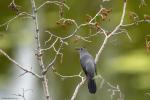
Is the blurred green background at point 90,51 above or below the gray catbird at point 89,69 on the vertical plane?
above

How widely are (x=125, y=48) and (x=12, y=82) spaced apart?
1635 mm

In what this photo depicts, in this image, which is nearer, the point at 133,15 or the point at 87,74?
the point at 133,15

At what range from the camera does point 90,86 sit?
11.6 feet

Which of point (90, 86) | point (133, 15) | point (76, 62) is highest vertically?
point (76, 62)

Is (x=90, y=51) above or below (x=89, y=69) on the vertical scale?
above

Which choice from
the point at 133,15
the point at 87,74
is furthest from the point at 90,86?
the point at 133,15

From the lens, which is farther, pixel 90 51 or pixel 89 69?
→ pixel 90 51

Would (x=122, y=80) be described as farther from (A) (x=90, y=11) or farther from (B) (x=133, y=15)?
(B) (x=133, y=15)

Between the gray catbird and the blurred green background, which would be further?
the blurred green background

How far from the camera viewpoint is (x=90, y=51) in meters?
7.49

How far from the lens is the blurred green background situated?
7363 mm

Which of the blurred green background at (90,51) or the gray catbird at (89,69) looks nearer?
the gray catbird at (89,69)

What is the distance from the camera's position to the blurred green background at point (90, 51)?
736cm

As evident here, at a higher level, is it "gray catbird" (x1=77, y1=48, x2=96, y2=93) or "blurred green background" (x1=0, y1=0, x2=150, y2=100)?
"blurred green background" (x1=0, y1=0, x2=150, y2=100)
